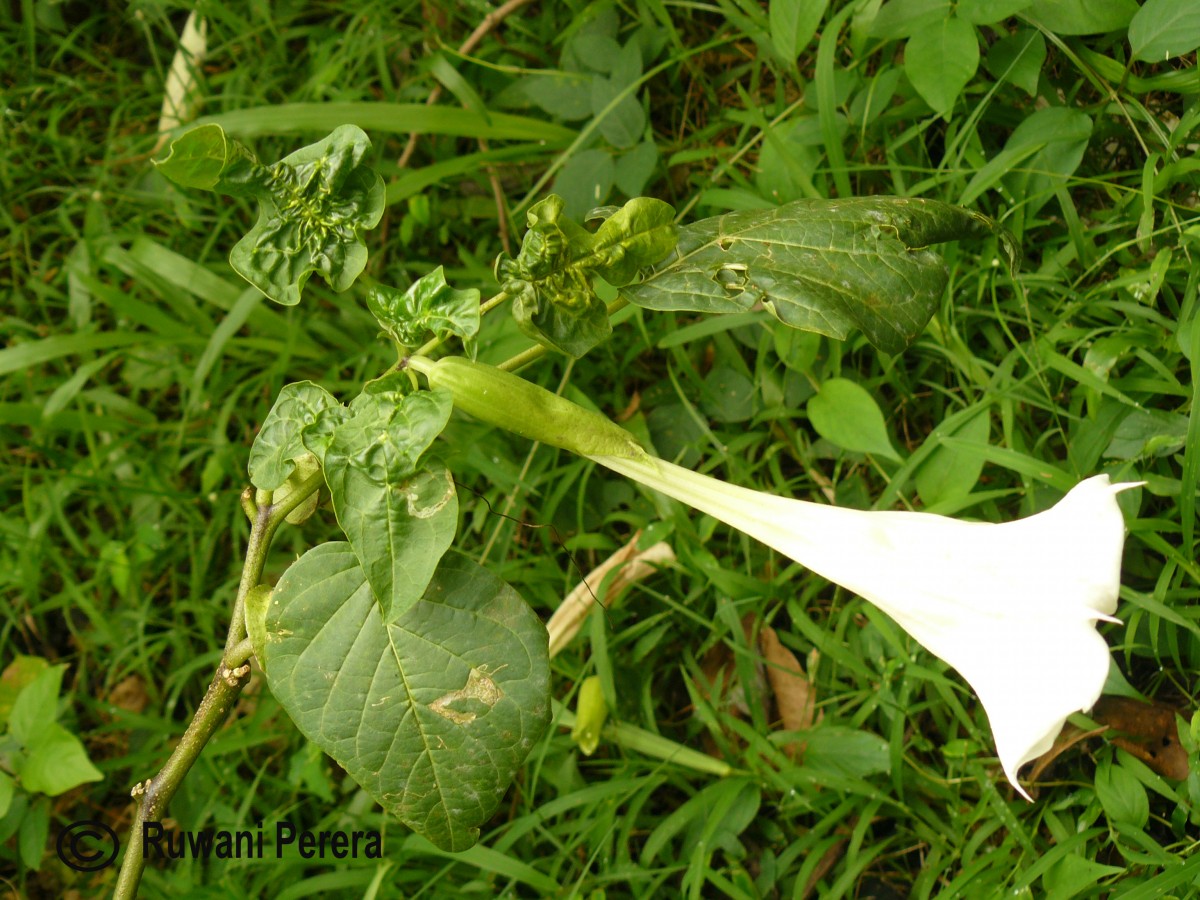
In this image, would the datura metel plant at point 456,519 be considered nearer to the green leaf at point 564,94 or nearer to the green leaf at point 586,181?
the green leaf at point 586,181

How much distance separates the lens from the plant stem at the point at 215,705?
90cm

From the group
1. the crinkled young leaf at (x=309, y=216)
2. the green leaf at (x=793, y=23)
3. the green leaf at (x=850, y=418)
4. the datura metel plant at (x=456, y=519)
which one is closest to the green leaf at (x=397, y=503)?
the datura metel plant at (x=456, y=519)

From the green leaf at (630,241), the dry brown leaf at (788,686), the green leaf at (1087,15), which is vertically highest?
the green leaf at (1087,15)

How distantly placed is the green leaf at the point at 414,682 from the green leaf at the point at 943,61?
88 cm

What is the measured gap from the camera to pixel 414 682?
0.88m

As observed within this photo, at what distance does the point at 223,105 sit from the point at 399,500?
1563 millimetres

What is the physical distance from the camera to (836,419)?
4.46 ft

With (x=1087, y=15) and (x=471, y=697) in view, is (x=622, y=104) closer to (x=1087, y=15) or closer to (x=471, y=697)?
(x=1087, y=15)

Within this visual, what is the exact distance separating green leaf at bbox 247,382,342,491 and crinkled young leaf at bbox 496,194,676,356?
20 cm

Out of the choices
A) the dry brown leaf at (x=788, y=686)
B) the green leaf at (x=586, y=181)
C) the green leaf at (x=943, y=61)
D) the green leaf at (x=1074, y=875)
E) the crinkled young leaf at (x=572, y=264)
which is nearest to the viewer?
the crinkled young leaf at (x=572, y=264)

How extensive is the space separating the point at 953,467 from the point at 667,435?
18.5 inches

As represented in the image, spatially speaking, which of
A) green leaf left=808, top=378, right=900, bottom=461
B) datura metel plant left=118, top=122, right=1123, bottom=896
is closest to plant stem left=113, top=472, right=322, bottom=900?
datura metel plant left=118, top=122, right=1123, bottom=896

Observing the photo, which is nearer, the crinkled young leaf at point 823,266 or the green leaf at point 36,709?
the crinkled young leaf at point 823,266

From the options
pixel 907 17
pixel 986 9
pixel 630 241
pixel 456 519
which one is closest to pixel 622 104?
pixel 907 17
